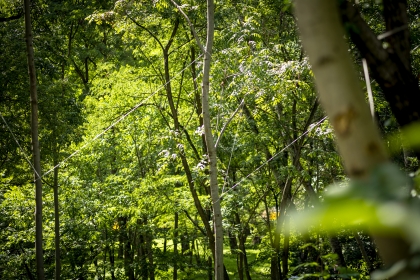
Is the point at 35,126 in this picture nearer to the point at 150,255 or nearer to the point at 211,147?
the point at 211,147

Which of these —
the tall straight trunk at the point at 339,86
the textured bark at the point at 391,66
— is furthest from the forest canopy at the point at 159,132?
the tall straight trunk at the point at 339,86

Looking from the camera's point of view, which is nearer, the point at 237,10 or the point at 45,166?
the point at 237,10

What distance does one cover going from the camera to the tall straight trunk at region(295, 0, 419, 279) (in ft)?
1.80

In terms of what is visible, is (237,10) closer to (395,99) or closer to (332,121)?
(395,99)

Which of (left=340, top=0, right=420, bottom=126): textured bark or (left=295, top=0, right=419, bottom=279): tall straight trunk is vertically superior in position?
(left=340, top=0, right=420, bottom=126): textured bark

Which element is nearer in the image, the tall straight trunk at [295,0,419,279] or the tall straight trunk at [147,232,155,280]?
the tall straight trunk at [295,0,419,279]

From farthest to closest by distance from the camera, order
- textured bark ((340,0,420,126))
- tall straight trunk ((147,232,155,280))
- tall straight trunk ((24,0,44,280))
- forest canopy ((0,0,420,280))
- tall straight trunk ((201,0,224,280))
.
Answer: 1. tall straight trunk ((147,232,155,280))
2. forest canopy ((0,0,420,280))
3. tall straight trunk ((24,0,44,280))
4. tall straight trunk ((201,0,224,280))
5. textured bark ((340,0,420,126))

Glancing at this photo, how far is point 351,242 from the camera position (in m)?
8.92

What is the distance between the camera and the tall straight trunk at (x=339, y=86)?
1.80 feet

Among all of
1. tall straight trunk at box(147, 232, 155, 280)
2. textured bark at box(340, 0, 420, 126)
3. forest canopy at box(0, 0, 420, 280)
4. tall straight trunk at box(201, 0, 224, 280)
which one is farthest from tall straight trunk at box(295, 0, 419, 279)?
tall straight trunk at box(147, 232, 155, 280)

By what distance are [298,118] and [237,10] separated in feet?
7.83

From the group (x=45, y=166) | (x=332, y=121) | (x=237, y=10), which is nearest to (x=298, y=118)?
(x=237, y=10)

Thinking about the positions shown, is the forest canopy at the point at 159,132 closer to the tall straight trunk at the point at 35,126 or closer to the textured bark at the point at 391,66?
the tall straight trunk at the point at 35,126

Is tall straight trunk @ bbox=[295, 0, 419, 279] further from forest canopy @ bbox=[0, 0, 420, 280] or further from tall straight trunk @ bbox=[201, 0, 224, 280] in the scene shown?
tall straight trunk @ bbox=[201, 0, 224, 280]
